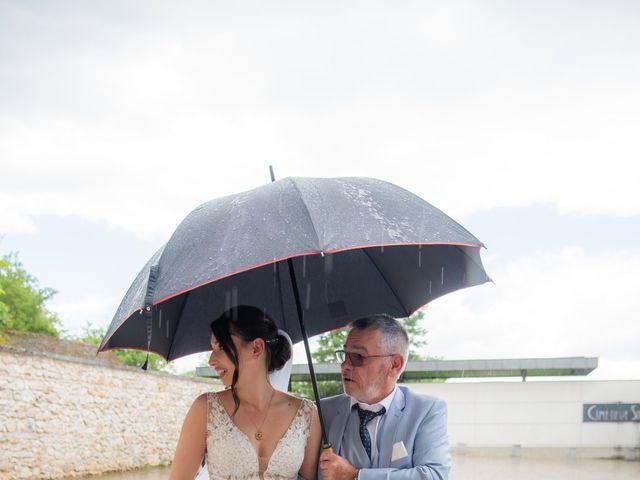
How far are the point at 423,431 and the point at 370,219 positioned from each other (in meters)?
1.00

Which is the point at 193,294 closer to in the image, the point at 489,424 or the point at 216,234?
the point at 216,234

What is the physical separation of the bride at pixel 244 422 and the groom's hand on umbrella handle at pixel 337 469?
0.19 meters

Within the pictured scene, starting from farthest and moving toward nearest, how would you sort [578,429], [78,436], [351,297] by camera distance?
[578,429] < [78,436] < [351,297]

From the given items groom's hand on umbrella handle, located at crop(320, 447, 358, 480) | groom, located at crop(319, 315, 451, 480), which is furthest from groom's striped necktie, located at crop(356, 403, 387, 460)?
groom's hand on umbrella handle, located at crop(320, 447, 358, 480)

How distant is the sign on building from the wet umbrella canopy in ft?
66.1

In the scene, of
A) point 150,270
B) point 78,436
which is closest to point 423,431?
point 150,270

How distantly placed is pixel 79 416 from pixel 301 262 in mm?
10418

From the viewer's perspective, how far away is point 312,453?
313cm

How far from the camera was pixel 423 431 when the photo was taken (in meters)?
3.04

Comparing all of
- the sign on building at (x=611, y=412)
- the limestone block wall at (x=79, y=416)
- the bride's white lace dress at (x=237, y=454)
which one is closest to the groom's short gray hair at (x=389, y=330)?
the bride's white lace dress at (x=237, y=454)

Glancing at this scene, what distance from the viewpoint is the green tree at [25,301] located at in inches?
1027

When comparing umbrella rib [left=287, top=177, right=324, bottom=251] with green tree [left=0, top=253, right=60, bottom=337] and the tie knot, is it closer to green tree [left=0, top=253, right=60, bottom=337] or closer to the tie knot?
the tie knot

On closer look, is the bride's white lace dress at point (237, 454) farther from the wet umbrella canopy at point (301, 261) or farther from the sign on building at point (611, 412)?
the sign on building at point (611, 412)

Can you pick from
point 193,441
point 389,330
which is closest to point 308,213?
point 389,330
